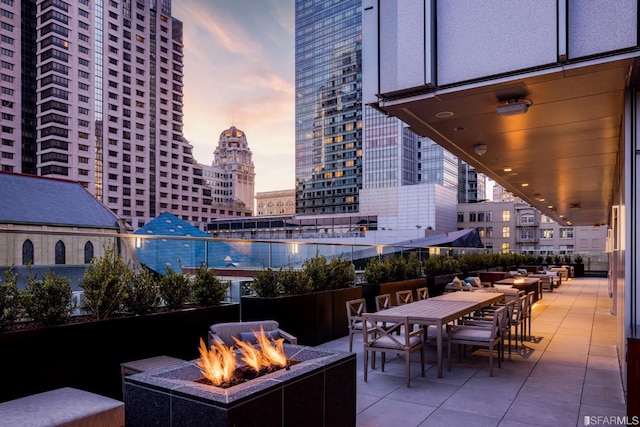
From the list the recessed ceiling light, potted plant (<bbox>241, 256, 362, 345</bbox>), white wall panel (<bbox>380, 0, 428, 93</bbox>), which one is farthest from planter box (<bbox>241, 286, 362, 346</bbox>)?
white wall panel (<bbox>380, 0, 428, 93</bbox>)

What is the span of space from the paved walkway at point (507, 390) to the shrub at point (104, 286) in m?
2.81

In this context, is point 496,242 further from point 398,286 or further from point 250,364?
point 250,364

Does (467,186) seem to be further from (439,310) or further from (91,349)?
(91,349)

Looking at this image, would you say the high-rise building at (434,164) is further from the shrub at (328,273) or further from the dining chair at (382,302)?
the dining chair at (382,302)

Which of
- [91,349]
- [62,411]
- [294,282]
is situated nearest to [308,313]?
[294,282]

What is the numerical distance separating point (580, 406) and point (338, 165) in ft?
389

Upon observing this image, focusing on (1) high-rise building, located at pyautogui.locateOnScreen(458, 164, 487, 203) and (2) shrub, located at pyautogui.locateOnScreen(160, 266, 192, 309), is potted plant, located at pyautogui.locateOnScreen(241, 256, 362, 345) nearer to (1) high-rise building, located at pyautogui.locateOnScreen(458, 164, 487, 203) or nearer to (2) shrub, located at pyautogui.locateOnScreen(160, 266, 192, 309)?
(2) shrub, located at pyautogui.locateOnScreen(160, 266, 192, 309)

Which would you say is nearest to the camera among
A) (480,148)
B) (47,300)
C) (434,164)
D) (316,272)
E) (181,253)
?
(47,300)

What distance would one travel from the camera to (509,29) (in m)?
4.29

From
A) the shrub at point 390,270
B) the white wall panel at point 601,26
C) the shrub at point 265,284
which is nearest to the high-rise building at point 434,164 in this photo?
the shrub at point 390,270

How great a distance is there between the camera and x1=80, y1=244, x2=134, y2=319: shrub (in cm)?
464

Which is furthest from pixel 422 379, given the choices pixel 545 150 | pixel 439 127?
pixel 545 150

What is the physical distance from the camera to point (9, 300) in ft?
12.8

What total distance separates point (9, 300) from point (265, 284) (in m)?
3.78
